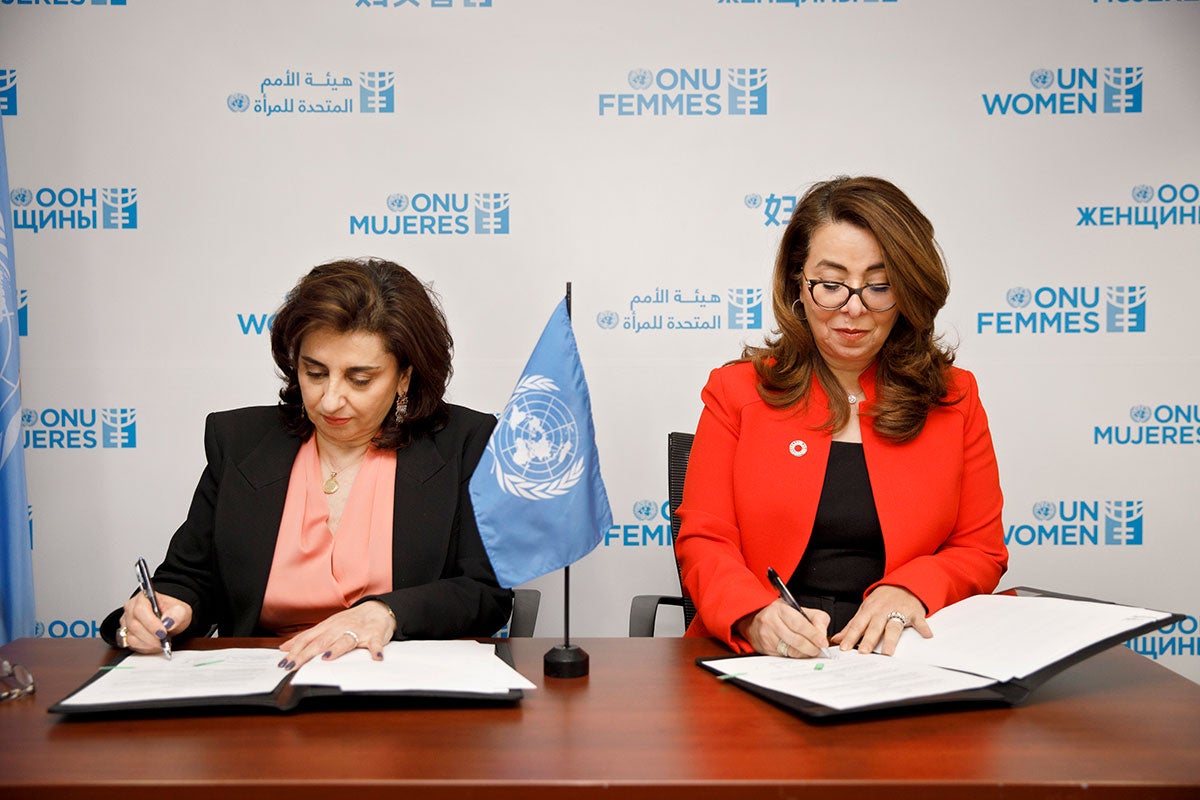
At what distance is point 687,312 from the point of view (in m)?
3.13

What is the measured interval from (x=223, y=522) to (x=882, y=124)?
2273 mm

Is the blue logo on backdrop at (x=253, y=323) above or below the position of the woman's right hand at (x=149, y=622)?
above

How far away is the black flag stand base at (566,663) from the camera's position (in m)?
1.55

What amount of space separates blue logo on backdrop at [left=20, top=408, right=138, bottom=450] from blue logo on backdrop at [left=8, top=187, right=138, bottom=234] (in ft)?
1.90

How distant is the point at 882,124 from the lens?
3.12m

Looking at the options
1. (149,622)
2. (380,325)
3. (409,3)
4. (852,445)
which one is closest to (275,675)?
(149,622)

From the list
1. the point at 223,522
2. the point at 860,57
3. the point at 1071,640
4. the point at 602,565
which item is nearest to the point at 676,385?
the point at 602,565

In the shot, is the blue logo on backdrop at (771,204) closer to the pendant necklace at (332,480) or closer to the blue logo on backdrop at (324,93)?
the blue logo on backdrop at (324,93)

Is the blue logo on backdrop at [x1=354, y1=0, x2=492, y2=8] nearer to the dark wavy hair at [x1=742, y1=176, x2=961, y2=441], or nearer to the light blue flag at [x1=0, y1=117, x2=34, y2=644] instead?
the light blue flag at [x1=0, y1=117, x2=34, y2=644]

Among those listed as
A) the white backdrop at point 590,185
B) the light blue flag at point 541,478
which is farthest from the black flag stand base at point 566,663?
the white backdrop at point 590,185

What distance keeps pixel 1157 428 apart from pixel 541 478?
2402 mm

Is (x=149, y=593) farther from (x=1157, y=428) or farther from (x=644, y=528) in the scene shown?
(x=1157, y=428)

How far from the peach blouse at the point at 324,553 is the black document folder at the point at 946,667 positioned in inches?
30.4

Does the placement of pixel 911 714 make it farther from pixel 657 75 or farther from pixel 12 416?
pixel 12 416
